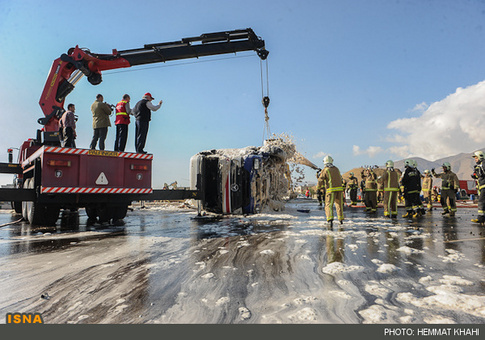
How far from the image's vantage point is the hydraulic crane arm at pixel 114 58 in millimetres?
8578

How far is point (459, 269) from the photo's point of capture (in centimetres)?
317

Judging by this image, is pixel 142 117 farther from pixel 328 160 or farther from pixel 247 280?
pixel 247 280

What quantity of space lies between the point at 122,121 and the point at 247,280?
603cm

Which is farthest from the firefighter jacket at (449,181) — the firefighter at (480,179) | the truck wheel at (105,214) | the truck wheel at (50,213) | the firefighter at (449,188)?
the truck wheel at (50,213)

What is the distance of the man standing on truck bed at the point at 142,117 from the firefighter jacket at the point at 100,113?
691 mm

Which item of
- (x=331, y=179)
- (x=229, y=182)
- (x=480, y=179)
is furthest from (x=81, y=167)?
(x=480, y=179)

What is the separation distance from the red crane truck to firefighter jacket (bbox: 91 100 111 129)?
0.98 metres

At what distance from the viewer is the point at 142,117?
7301mm

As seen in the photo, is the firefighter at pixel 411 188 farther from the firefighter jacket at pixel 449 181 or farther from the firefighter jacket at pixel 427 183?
the firefighter jacket at pixel 427 183

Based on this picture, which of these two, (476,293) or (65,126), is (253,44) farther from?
(476,293)

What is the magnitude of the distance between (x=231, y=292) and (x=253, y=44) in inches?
431

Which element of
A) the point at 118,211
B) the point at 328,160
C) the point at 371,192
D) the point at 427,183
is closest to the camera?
the point at 118,211

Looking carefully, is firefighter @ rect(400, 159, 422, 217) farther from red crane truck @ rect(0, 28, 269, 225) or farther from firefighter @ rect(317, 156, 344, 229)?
red crane truck @ rect(0, 28, 269, 225)
